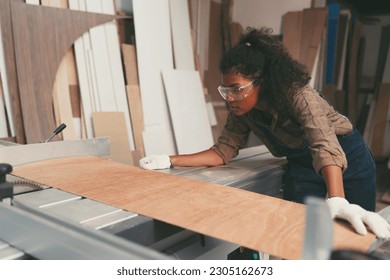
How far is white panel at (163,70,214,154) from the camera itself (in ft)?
10.3

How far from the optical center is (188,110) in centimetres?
329

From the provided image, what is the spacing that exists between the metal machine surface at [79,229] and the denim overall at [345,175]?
0.31 m

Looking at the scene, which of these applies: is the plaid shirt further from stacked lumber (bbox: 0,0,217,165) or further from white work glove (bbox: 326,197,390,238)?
stacked lumber (bbox: 0,0,217,165)

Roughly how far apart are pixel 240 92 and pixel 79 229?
101 centimetres

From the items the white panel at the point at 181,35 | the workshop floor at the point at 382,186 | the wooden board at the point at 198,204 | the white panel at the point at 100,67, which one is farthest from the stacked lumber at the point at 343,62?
the wooden board at the point at 198,204

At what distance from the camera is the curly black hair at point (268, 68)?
4.91ft

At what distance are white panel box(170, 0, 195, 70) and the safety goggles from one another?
5.99 feet

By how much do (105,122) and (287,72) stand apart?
158cm

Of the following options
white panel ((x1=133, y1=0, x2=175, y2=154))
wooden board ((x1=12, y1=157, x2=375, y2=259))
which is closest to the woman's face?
wooden board ((x1=12, y1=157, x2=375, y2=259))

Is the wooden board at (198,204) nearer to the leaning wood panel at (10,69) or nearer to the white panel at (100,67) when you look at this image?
the leaning wood panel at (10,69)

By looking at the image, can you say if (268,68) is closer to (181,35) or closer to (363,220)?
(363,220)

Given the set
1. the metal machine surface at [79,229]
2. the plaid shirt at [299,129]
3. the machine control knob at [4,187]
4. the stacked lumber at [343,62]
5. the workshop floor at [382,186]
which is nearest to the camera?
the metal machine surface at [79,229]
